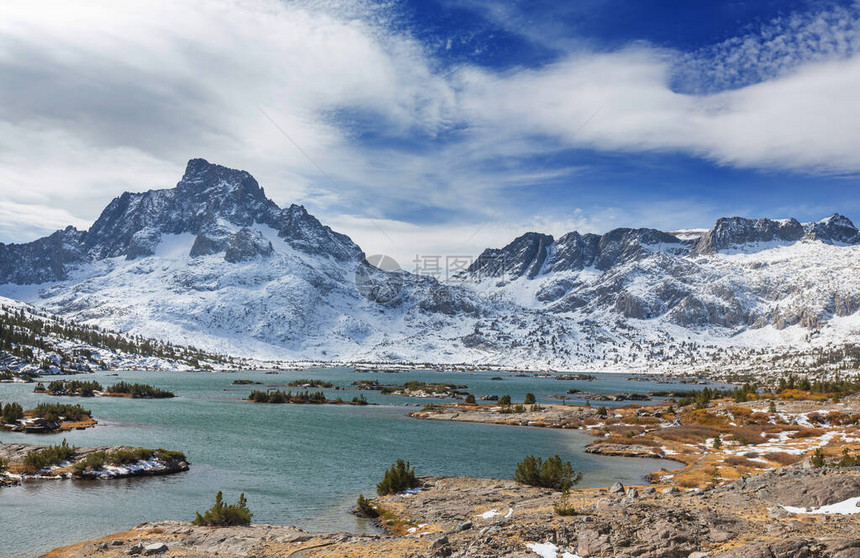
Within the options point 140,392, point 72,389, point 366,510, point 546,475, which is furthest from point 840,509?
point 72,389

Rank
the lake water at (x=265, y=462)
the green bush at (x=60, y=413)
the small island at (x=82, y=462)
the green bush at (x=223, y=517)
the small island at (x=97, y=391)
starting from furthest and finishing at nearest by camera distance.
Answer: the small island at (x=97, y=391), the green bush at (x=60, y=413), the small island at (x=82, y=462), the lake water at (x=265, y=462), the green bush at (x=223, y=517)

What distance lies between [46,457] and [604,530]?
41588mm

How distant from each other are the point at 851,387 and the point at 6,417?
142 m

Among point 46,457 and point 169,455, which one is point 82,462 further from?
point 169,455

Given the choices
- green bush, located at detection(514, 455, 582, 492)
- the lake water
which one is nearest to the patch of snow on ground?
green bush, located at detection(514, 455, 582, 492)

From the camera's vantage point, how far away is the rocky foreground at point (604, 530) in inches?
686

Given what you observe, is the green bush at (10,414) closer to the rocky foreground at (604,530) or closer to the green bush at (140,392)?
the rocky foreground at (604,530)

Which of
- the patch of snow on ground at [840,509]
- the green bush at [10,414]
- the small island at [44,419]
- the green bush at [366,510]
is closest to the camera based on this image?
the patch of snow on ground at [840,509]

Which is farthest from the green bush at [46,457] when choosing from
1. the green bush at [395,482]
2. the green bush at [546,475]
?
the green bush at [546,475]

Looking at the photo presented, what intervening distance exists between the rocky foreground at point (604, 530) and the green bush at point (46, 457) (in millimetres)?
17375

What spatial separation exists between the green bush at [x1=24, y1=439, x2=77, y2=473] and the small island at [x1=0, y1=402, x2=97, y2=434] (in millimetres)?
22146

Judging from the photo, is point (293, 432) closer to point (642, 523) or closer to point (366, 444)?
point (366, 444)

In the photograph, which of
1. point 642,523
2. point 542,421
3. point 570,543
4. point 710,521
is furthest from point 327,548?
point 542,421

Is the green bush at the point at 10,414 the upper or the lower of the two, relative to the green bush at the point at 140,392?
upper
